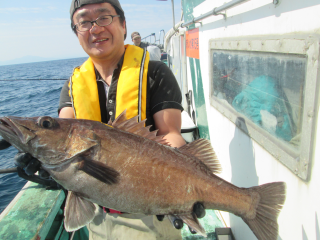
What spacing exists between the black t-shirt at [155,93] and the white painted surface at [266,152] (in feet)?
3.00

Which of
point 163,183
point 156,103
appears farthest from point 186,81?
point 163,183

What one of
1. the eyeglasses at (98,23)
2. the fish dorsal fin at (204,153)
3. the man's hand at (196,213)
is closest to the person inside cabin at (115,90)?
the eyeglasses at (98,23)

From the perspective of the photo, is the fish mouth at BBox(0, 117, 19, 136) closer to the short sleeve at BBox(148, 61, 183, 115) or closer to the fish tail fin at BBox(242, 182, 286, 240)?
the short sleeve at BBox(148, 61, 183, 115)

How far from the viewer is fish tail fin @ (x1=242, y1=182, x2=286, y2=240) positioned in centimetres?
179

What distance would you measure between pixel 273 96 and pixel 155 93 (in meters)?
1.20

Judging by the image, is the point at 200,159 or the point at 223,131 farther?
the point at 223,131

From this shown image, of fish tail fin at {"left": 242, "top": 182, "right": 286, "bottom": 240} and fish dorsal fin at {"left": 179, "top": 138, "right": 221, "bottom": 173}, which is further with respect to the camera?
fish dorsal fin at {"left": 179, "top": 138, "right": 221, "bottom": 173}

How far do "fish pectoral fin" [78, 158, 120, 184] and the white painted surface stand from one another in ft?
4.64

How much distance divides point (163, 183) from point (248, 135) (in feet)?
4.01

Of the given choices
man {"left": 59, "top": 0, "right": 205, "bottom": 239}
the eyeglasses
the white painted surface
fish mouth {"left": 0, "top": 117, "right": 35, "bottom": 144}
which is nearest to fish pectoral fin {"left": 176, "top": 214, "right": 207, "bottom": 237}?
man {"left": 59, "top": 0, "right": 205, "bottom": 239}

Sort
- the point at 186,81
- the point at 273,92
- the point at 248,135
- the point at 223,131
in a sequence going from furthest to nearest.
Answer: the point at 186,81
the point at 223,131
the point at 248,135
the point at 273,92

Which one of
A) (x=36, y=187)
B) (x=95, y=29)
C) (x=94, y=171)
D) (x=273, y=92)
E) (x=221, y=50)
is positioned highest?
(x=95, y=29)

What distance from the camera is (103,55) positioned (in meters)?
2.47

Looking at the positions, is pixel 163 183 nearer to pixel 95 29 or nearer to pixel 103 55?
pixel 103 55
